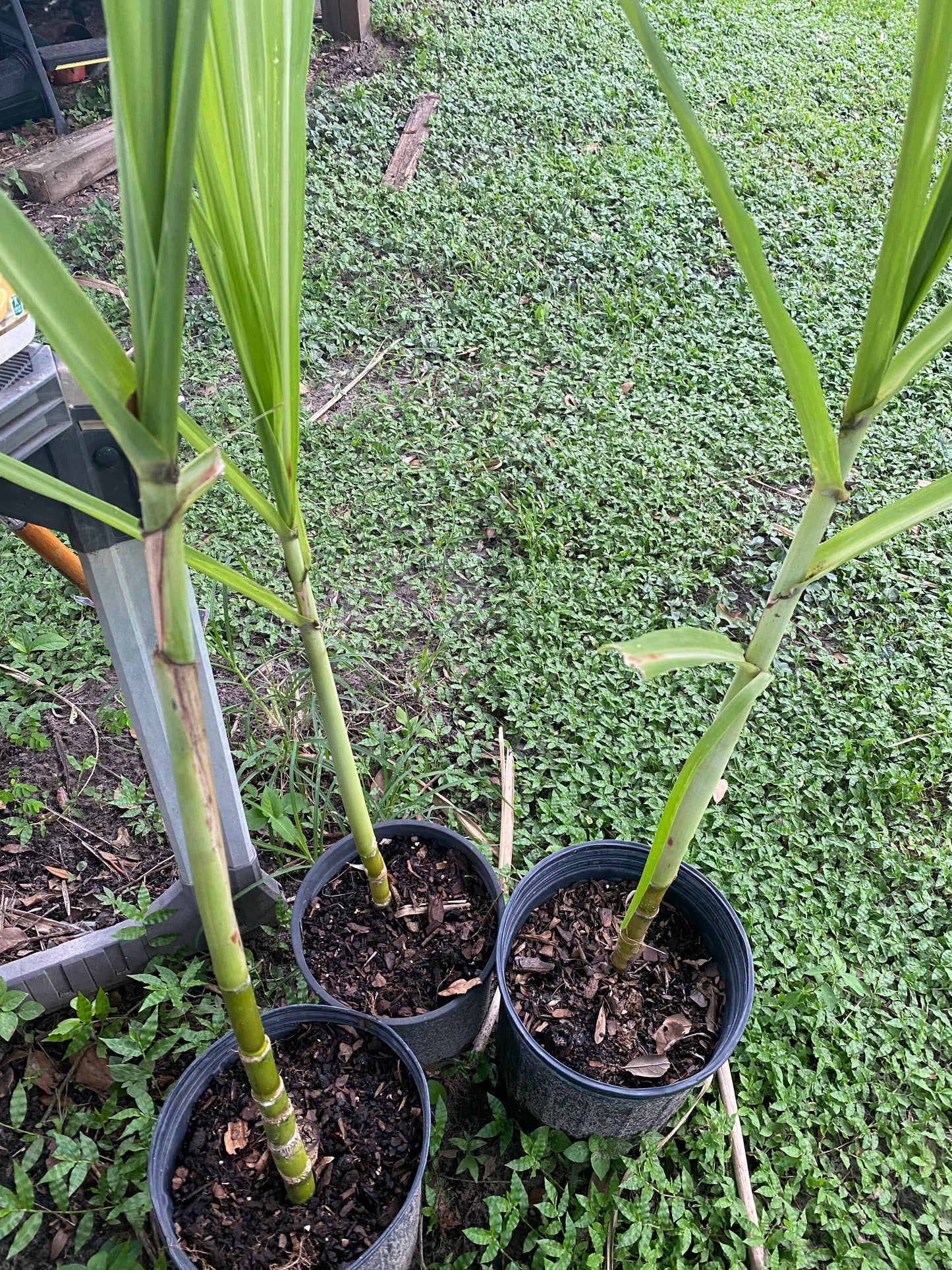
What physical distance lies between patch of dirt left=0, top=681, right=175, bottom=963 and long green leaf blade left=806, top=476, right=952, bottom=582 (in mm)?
1284

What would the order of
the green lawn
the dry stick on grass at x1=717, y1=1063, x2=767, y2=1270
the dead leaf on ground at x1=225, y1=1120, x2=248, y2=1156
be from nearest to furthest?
the dead leaf on ground at x1=225, y1=1120, x2=248, y2=1156
the dry stick on grass at x1=717, y1=1063, x2=767, y2=1270
the green lawn

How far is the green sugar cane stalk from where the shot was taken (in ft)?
2.32

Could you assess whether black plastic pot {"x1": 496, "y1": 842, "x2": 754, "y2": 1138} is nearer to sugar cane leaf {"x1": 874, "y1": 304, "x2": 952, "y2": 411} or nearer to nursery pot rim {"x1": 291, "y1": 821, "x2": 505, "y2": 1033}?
nursery pot rim {"x1": 291, "y1": 821, "x2": 505, "y2": 1033}

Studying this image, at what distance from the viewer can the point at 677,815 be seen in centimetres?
103

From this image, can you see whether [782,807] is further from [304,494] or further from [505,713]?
[304,494]

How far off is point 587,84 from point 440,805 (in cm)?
380

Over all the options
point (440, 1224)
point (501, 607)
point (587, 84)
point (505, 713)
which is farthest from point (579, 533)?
point (587, 84)

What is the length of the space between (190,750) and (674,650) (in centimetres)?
41

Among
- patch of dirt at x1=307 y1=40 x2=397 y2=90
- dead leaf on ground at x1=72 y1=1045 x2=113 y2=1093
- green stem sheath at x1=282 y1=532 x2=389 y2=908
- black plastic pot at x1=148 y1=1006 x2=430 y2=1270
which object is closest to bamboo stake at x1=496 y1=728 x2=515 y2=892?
green stem sheath at x1=282 y1=532 x2=389 y2=908

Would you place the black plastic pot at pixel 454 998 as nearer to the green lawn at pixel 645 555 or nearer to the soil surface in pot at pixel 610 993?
the soil surface in pot at pixel 610 993

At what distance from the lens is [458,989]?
1283 millimetres

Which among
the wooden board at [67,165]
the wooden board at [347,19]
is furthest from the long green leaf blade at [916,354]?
the wooden board at [347,19]

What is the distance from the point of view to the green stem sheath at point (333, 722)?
3.20ft

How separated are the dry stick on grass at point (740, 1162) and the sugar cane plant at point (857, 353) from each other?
0.73 meters
